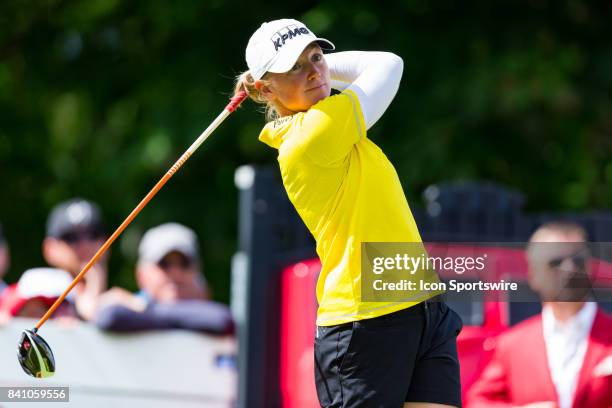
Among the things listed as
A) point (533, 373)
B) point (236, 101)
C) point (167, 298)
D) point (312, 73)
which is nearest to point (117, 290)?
point (167, 298)

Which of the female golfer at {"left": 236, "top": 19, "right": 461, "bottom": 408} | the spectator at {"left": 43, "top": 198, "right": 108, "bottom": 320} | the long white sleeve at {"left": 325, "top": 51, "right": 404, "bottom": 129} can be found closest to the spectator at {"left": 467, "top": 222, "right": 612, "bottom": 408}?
the female golfer at {"left": 236, "top": 19, "right": 461, "bottom": 408}

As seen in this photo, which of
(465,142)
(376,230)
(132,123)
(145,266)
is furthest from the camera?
(132,123)

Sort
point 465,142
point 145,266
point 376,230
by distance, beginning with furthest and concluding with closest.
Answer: point 465,142
point 145,266
point 376,230

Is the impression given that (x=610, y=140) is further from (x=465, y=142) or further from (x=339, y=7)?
(x=339, y=7)

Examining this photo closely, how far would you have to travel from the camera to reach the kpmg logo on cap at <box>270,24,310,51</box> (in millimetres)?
3178

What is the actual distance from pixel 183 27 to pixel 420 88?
7.13 ft

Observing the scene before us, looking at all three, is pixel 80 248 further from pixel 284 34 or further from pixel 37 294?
pixel 284 34

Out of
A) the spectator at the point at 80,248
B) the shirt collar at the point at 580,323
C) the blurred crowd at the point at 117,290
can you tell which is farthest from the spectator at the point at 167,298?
the shirt collar at the point at 580,323

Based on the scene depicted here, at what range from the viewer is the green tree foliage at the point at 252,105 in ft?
30.0

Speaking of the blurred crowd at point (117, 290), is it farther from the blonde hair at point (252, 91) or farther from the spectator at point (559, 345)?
the blonde hair at point (252, 91)

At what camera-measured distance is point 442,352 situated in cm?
321

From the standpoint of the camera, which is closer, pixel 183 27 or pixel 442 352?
pixel 442 352

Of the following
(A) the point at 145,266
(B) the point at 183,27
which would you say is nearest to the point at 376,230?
(A) the point at 145,266

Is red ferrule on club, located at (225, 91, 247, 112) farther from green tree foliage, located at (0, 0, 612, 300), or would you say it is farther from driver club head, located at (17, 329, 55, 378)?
green tree foliage, located at (0, 0, 612, 300)
